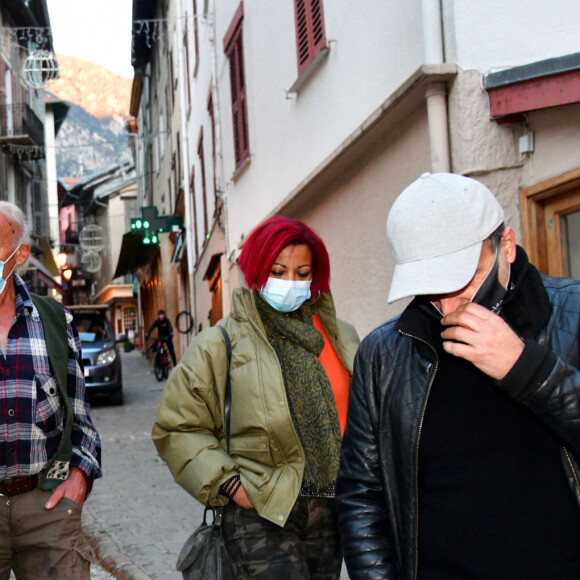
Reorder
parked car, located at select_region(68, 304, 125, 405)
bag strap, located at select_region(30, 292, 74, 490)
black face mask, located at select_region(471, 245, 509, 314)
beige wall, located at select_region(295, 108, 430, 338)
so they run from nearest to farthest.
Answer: black face mask, located at select_region(471, 245, 509, 314), bag strap, located at select_region(30, 292, 74, 490), beige wall, located at select_region(295, 108, 430, 338), parked car, located at select_region(68, 304, 125, 405)

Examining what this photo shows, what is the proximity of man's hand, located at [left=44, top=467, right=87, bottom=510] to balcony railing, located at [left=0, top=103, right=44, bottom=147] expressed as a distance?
28299 millimetres

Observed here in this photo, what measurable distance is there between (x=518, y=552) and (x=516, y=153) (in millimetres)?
3969

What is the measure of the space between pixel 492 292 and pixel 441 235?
161 mm

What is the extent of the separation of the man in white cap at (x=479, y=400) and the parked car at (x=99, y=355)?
1407 cm

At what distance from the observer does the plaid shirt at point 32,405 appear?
3035mm

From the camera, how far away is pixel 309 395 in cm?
317

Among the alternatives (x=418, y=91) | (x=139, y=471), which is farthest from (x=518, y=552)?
(x=139, y=471)

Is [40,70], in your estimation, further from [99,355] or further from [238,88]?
[238,88]

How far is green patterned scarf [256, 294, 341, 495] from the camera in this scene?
3.11 meters

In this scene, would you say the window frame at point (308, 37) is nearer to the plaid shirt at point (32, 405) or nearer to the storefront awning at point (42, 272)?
the plaid shirt at point (32, 405)

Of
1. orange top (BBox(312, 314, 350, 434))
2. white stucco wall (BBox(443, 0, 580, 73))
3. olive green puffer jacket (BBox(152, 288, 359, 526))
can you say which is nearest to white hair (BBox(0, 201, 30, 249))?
olive green puffer jacket (BBox(152, 288, 359, 526))

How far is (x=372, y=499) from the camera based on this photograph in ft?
7.09

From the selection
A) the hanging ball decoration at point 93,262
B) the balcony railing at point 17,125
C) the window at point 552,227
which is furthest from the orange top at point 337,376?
the hanging ball decoration at point 93,262

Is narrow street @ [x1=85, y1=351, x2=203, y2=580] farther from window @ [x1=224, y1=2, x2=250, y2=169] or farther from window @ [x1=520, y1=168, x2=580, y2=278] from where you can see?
window @ [x1=224, y1=2, x2=250, y2=169]
